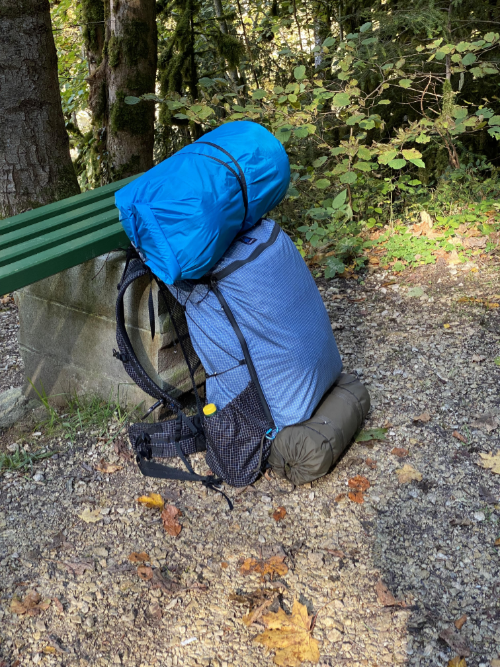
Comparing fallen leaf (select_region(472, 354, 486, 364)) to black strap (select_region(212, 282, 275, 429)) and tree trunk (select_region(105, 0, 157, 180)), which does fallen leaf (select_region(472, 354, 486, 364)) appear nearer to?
black strap (select_region(212, 282, 275, 429))

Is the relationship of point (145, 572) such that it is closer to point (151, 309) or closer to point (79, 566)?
point (79, 566)

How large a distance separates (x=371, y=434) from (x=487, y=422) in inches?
23.4

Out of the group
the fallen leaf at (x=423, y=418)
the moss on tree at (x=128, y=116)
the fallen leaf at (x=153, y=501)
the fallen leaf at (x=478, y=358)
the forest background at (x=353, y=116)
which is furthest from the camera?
the moss on tree at (x=128, y=116)

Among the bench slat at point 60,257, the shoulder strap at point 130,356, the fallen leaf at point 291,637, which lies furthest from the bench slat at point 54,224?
the fallen leaf at point 291,637

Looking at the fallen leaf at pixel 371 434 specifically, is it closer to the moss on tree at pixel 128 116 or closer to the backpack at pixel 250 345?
the backpack at pixel 250 345

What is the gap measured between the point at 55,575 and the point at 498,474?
191 cm

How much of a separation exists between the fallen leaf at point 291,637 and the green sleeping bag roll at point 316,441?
0.59 metres

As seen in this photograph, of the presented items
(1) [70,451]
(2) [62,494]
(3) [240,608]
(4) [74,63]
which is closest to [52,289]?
(1) [70,451]

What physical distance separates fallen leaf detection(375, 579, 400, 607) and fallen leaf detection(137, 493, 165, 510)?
96 centimetres

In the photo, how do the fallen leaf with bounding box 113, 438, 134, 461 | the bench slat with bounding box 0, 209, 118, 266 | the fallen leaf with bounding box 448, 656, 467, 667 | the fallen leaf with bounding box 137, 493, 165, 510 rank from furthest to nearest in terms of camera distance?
the fallen leaf with bounding box 113, 438, 134, 461 < the fallen leaf with bounding box 137, 493, 165, 510 < the bench slat with bounding box 0, 209, 118, 266 < the fallen leaf with bounding box 448, 656, 467, 667

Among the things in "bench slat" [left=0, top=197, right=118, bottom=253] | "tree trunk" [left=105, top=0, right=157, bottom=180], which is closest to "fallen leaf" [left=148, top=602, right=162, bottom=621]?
"bench slat" [left=0, top=197, right=118, bottom=253]

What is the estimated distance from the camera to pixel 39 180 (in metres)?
3.90

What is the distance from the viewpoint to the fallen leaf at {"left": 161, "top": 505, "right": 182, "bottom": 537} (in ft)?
7.63

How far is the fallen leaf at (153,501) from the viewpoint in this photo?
246 cm
